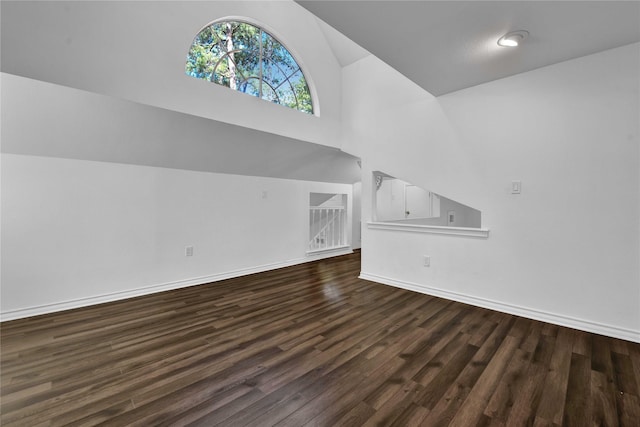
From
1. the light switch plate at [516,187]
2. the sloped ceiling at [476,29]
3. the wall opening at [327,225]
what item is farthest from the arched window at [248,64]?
the light switch plate at [516,187]

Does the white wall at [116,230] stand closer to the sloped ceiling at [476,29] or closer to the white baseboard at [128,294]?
the white baseboard at [128,294]

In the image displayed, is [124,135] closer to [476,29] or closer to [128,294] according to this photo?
[128,294]

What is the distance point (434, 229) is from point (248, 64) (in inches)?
120

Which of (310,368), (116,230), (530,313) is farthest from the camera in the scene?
(116,230)

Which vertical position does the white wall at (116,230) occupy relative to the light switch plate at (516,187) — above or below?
below

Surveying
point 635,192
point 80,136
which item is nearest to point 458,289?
point 635,192

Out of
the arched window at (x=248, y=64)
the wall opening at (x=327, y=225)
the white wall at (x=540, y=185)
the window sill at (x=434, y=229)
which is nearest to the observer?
the white wall at (x=540, y=185)

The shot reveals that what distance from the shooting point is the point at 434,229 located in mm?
3322

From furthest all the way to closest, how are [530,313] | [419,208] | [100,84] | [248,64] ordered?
[419,208] → [248,64] → [530,313] → [100,84]

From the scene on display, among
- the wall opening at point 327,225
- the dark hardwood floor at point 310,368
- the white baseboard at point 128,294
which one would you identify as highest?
the wall opening at point 327,225

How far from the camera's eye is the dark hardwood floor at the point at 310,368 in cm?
145

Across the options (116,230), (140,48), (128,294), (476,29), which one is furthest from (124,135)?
(476,29)

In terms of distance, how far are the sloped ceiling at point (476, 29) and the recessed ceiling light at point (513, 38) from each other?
0.13 ft

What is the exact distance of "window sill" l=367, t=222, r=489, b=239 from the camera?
117 inches
